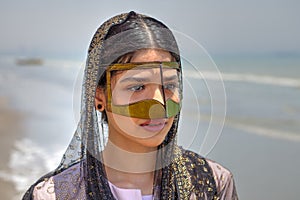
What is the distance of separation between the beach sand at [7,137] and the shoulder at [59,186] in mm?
3559

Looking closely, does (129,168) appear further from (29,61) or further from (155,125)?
(29,61)

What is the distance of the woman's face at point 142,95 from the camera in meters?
1.96

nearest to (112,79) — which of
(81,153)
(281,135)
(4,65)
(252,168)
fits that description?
(81,153)

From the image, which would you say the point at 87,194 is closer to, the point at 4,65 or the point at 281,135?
the point at 281,135

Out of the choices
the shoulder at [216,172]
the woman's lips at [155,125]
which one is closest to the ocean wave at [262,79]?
the shoulder at [216,172]

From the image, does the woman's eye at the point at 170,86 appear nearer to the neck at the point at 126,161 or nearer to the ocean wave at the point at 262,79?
the neck at the point at 126,161

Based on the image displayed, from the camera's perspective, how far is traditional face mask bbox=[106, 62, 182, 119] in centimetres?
195

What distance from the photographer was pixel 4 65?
17.5 m

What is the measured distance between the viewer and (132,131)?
6.61ft

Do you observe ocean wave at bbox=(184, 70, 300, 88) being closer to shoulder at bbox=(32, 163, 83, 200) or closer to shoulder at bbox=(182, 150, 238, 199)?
shoulder at bbox=(182, 150, 238, 199)

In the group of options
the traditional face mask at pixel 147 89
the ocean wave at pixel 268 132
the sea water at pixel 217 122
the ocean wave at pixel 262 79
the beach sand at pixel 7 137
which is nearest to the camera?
the traditional face mask at pixel 147 89

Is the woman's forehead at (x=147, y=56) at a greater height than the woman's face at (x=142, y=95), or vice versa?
the woman's forehead at (x=147, y=56)

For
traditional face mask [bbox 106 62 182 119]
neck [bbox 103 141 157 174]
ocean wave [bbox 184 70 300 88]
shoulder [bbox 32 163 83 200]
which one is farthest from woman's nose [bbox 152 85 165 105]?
ocean wave [bbox 184 70 300 88]

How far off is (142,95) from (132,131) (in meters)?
0.13
